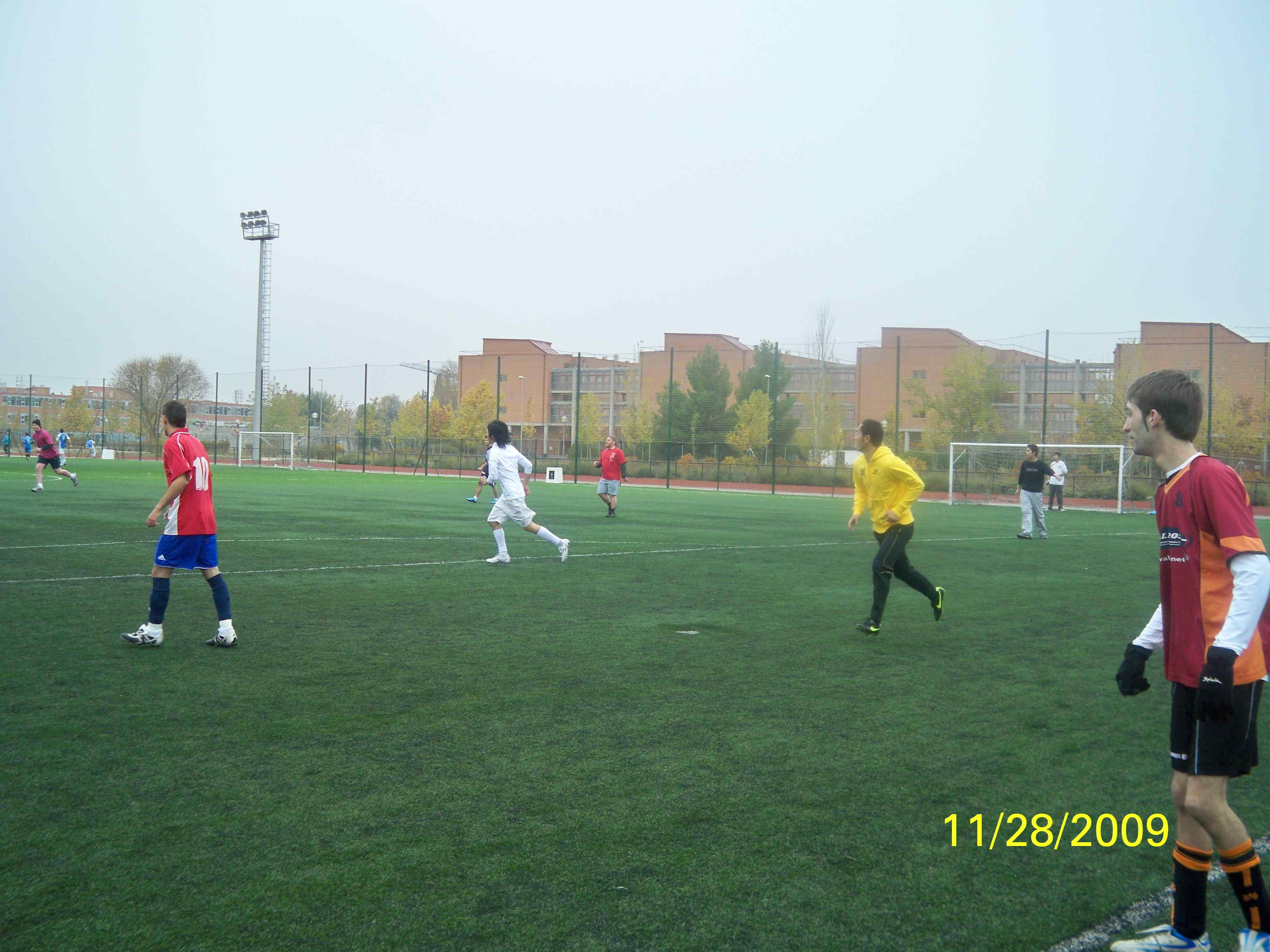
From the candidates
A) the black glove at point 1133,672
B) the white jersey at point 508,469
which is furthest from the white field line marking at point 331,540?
the black glove at point 1133,672

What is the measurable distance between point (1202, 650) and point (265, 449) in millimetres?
66405

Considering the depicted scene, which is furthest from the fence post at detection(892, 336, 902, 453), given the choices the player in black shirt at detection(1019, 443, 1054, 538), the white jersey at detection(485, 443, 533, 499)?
the white jersey at detection(485, 443, 533, 499)

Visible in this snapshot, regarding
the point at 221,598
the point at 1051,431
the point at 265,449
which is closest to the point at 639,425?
the point at 265,449

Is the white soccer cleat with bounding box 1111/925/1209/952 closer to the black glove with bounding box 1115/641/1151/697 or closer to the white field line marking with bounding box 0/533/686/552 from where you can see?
the black glove with bounding box 1115/641/1151/697

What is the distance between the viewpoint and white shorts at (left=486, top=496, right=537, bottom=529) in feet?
43.8

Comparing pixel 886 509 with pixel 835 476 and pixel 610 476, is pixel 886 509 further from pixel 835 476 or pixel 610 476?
pixel 835 476

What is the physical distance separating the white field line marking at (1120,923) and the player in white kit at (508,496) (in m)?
10.1

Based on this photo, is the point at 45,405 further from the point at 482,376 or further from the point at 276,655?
the point at 276,655

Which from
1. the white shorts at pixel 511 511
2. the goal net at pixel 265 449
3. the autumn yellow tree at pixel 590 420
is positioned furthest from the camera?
the autumn yellow tree at pixel 590 420

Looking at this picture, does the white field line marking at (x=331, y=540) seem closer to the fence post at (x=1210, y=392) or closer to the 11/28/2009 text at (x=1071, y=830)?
the 11/28/2009 text at (x=1071, y=830)

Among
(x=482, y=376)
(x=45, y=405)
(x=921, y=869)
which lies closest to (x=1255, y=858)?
(x=921, y=869)

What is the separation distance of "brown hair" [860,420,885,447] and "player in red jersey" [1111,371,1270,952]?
537 cm

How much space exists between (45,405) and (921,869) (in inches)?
4632

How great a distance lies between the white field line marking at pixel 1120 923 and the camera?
126 inches
